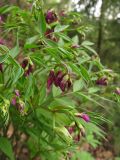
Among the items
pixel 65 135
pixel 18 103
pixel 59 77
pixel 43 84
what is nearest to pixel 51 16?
pixel 43 84

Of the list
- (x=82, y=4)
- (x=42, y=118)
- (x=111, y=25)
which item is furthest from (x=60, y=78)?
(x=111, y=25)

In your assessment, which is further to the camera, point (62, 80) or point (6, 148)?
point (6, 148)

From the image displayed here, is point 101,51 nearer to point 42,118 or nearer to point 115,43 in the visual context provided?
point 115,43

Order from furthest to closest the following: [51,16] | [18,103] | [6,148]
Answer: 1. [51,16]
2. [6,148]
3. [18,103]

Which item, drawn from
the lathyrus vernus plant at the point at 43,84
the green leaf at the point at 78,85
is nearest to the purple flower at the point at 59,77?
A: the lathyrus vernus plant at the point at 43,84

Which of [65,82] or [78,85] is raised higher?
[65,82]

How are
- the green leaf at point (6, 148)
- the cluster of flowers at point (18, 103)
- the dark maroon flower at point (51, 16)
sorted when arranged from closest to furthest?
the cluster of flowers at point (18, 103), the green leaf at point (6, 148), the dark maroon flower at point (51, 16)

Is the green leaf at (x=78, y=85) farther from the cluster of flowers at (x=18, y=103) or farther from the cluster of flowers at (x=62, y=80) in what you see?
the cluster of flowers at (x=18, y=103)

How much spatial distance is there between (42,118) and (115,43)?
458 cm

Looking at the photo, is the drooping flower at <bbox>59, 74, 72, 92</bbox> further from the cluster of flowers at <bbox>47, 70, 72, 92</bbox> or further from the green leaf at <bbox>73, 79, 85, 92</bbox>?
the green leaf at <bbox>73, 79, 85, 92</bbox>

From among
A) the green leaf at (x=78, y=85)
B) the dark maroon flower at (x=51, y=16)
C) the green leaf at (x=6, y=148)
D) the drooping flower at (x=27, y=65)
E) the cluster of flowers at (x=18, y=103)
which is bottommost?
the green leaf at (x=6, y=148)

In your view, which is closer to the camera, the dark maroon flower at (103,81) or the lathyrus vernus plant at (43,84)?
the lathyrus vernus plant at (43,84)

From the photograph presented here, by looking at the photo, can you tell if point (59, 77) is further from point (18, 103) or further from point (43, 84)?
point (43, 84)

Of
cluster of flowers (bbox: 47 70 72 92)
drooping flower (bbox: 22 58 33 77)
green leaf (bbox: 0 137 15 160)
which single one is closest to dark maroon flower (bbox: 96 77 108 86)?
cluster of flowers (bbox: 47 70 72 92)
